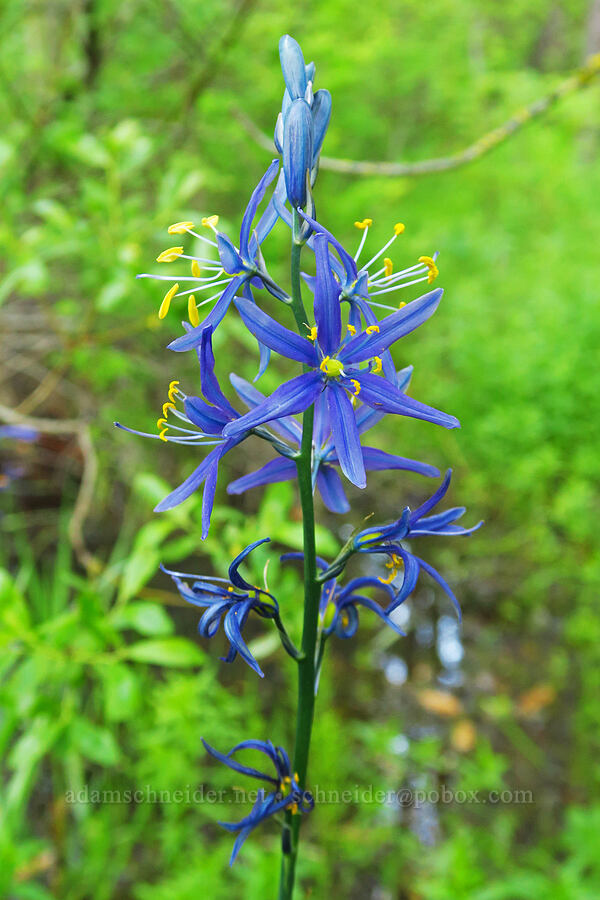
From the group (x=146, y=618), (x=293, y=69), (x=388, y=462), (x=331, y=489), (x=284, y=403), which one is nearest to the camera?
(x=284, y=403)

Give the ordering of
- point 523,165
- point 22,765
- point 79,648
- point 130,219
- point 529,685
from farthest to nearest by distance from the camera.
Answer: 1. point 523,165
2. point 529,685
3. point 130,219
4. point 79,648
5. point 22,765

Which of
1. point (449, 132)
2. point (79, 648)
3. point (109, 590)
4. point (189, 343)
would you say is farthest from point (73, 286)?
point (449, 132)

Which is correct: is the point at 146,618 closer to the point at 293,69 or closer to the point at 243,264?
the point at 243,264

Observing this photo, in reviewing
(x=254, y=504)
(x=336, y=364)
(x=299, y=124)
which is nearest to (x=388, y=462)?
(x=336, y=364)

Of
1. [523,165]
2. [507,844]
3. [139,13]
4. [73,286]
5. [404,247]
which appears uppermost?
[523,165]

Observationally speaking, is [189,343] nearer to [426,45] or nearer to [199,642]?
[199,642]

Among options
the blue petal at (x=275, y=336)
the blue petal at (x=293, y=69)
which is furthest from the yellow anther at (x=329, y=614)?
the blue petal at (x=293, y=69)
